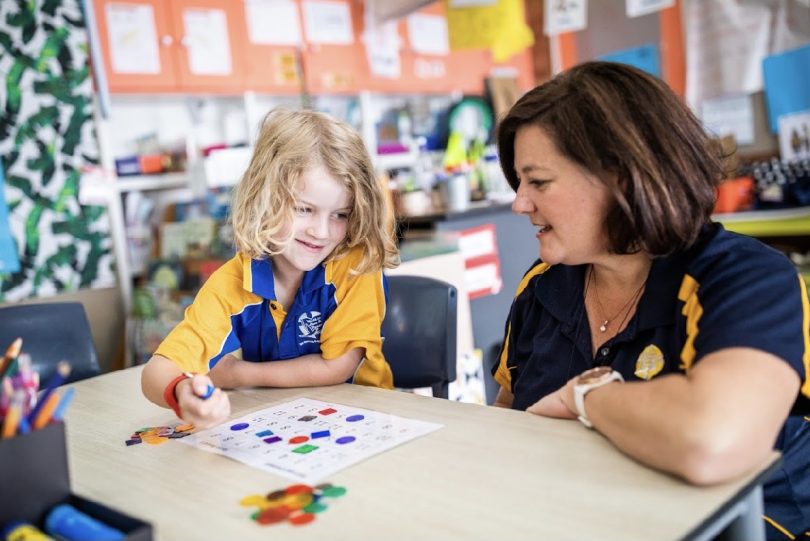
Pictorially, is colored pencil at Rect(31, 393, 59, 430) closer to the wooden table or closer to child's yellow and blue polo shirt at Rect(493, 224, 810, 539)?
the wooden table

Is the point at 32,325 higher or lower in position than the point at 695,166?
lower

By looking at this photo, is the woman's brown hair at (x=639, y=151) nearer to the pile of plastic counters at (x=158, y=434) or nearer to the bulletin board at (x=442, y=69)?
the pile of plastic counters at (x=158, y=434)

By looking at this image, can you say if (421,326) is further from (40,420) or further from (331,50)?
(331,50)

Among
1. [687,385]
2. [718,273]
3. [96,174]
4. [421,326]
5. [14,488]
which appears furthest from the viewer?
[96,174]

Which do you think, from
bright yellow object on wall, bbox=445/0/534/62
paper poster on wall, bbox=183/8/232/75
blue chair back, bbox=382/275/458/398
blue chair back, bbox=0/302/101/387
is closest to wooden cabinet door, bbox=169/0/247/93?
paper poster on wall, bbox=183/8/232/75

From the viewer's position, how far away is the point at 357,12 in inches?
158

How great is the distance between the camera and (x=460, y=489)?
82 centimetres

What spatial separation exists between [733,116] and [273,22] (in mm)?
2225

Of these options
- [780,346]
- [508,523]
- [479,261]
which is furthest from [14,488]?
[479,261]

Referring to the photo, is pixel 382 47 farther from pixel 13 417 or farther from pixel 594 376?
pixel 13 417

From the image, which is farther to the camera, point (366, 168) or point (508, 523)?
point (366, 168)

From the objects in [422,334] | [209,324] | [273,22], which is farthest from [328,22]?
[209,324]

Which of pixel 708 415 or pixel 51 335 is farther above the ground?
pixel 708 415

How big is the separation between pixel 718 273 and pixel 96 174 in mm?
2704
